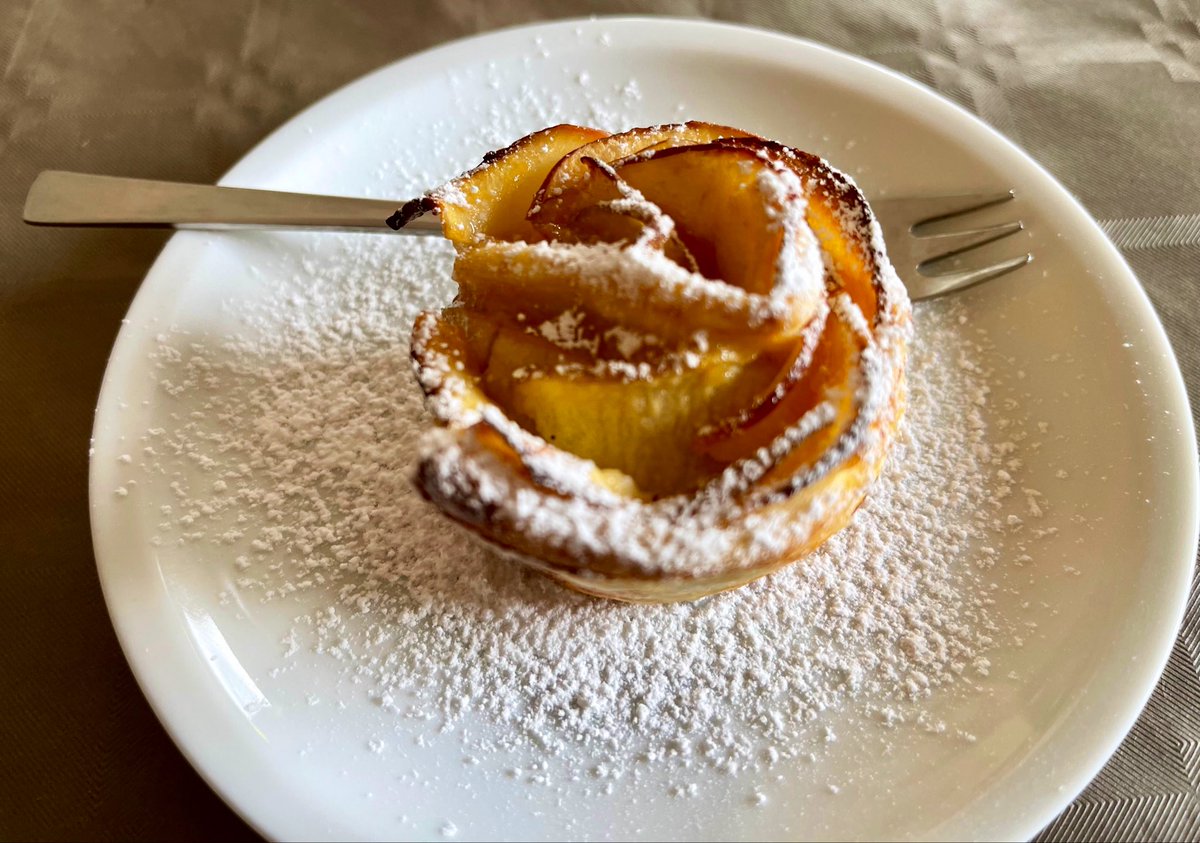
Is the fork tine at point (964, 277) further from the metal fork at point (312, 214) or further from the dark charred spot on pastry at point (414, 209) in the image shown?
the dark charred spot on pastry at point (414, 209)

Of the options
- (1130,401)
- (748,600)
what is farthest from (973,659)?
(1130,401)

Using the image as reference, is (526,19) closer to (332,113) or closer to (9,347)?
(332,113)

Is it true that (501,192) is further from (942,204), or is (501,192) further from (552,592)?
(942,204)

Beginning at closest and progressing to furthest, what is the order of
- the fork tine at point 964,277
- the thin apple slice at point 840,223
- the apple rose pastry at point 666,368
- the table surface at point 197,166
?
the apple rose pastry at point 666,368
the thin apple slice at point 840,223
the table surface at point 197,166
the fork tine at point 964,277

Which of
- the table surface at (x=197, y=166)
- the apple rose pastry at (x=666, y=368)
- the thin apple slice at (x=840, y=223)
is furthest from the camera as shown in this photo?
the table surface at (x=197, y=166)

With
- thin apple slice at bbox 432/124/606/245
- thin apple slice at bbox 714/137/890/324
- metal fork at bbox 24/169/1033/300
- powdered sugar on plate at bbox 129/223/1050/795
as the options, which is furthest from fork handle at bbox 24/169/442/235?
thin apple slice at bbox 714/137/890/324

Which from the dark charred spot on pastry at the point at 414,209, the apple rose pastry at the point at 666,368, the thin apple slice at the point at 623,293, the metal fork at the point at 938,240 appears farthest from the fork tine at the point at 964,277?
the dark charred spot on pastry at the point at 414,209
